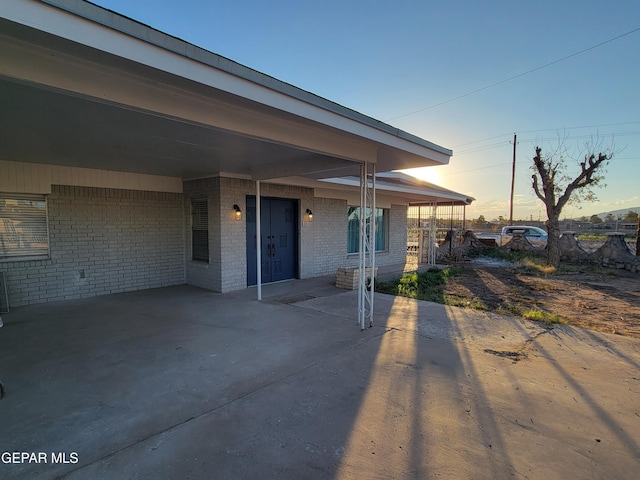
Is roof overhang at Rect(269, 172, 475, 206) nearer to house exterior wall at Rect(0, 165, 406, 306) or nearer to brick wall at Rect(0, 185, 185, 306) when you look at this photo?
house exterior wall at Rect(0, 165, 406, 306)

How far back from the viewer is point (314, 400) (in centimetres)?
288

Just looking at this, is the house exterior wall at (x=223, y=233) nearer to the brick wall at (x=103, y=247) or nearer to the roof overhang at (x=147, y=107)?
the brick wall at (x=103, y=247)

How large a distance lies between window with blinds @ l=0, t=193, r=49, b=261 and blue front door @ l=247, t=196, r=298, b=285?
422cm

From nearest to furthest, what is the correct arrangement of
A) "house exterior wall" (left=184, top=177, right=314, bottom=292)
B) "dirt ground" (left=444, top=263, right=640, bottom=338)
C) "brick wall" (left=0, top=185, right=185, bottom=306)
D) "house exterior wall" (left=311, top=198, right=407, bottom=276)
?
1. "dirt ground" (left=444, top=263, right=640, bottom=338)
2. "brick wall" (left=0, top=185, right=185, bottom=306)
3. "house exterior wall" (left=184, top=177, right=314, bottom=292)
4. "house exterior wall" (left=311, top=198, right=407, bottom=276)

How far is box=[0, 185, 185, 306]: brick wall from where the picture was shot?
251 inches

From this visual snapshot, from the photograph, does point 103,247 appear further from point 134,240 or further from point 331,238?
point 331,238

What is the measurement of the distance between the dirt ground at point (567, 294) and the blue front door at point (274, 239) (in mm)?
4379

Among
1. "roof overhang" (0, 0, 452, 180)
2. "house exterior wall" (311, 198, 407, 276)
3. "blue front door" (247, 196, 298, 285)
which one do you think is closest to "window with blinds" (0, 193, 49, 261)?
"roof overhang" (0, 0, 452, 180)

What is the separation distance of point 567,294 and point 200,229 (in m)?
9.33

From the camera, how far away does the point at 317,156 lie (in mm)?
5191

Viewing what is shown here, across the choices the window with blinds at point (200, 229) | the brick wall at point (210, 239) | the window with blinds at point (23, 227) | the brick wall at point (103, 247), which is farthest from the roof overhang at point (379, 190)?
the window with blinds at point (23, 227)

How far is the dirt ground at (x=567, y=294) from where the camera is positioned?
18.4 feet

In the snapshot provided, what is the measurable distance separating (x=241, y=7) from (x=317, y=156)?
3849mm

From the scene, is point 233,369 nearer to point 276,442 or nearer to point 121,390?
point 121,390
